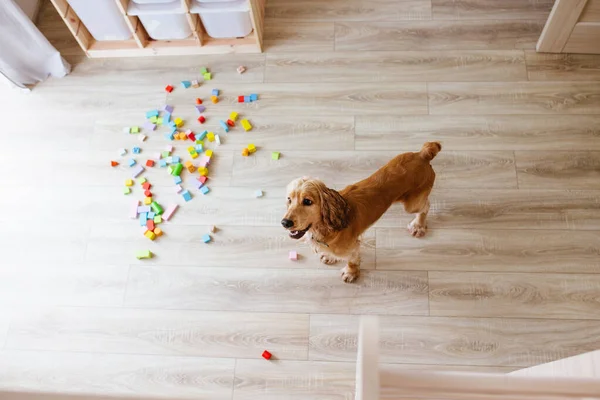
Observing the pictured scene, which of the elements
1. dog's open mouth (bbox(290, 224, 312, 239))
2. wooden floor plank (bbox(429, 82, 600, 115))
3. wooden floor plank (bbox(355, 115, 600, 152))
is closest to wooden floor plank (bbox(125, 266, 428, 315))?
dog's open mouth (bbox(290, 224, 312, 239))

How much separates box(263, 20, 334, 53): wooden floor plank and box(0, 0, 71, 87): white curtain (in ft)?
4.03

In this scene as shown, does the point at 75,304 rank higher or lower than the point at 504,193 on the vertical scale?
higher

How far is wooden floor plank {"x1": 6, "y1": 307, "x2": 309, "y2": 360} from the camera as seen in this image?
7.29 ft

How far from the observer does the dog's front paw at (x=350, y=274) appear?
2258 mm

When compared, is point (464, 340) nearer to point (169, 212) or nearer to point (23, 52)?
point (169, 212)

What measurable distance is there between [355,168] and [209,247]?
0.85 metres

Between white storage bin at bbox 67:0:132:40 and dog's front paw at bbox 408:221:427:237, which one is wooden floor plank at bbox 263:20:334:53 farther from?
dog's front paw at bbox 408:221:427:237

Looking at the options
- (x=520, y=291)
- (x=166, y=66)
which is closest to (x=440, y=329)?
(x=520, y=291)

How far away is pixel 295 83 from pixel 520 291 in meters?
1.59

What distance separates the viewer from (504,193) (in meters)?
2.44

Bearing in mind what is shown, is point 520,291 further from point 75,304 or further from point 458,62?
point 75,304

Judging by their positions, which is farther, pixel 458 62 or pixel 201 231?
pixel 458 62

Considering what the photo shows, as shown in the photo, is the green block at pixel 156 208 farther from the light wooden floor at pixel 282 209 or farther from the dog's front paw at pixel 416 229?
the dog's front paw at pixel 416 229

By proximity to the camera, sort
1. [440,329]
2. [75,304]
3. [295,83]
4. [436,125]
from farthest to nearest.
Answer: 1. [295,83]
2. [436,125]
3. [75,304]
4. [440,329]
